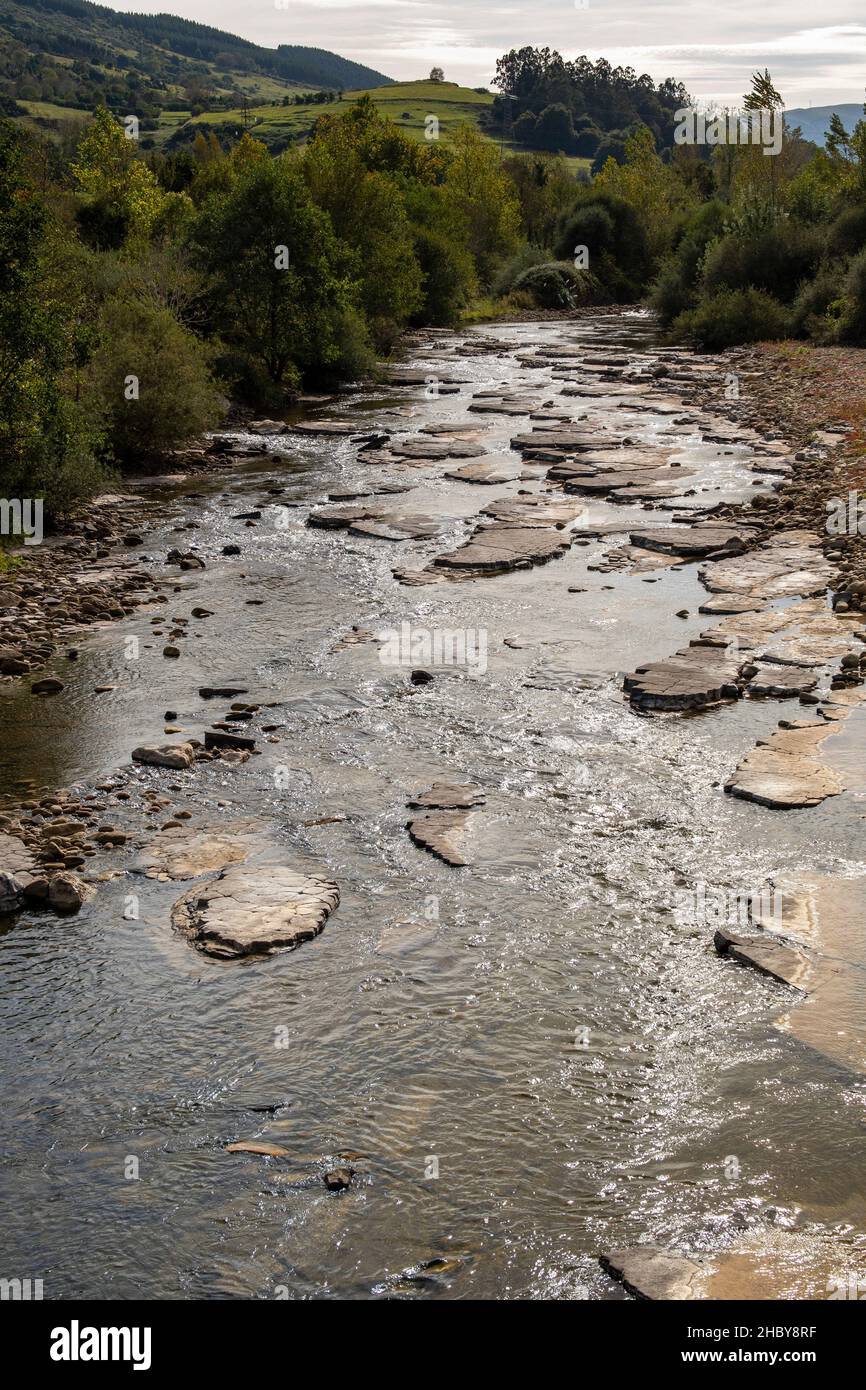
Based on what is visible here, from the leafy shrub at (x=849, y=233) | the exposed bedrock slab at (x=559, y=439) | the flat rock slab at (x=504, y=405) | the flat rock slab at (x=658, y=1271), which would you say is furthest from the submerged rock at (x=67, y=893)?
the leafy shrub at (x=849, y=233)

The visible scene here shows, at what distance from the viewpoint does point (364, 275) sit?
35.4m

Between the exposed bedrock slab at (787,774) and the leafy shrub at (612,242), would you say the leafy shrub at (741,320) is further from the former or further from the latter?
the exposed bedrock slab at (787,774)

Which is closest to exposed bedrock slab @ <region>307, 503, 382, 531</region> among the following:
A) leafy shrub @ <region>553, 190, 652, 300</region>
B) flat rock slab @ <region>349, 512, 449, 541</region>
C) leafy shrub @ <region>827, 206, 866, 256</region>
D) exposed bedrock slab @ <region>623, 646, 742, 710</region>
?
flat rock slab @ <region>349, 512, 449, 541</region>

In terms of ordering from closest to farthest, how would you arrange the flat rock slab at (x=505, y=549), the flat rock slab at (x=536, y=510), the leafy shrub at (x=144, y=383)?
the flat rock slab at (x=505, y=549), the flat rock slab at (x=536, y=510), the leafy shrub at (x=144, y=383)

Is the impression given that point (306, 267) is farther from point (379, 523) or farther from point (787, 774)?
point (787, 774)

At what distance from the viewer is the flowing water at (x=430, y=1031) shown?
5.33m

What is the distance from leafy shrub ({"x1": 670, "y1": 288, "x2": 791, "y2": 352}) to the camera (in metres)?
37.7

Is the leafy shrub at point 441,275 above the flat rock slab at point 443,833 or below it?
above

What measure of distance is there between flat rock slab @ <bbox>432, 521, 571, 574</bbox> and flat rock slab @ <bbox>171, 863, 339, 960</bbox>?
7834mm

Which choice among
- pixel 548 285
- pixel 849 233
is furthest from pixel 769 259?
pixel 548 285

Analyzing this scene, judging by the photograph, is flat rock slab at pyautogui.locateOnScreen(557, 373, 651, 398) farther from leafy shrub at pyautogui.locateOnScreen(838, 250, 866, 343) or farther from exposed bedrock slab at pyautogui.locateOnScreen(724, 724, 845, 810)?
exposed bedrock slab at pyautogui.locateOnScreen(724, 724, 845, 810)

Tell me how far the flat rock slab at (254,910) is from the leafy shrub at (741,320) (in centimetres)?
3300
